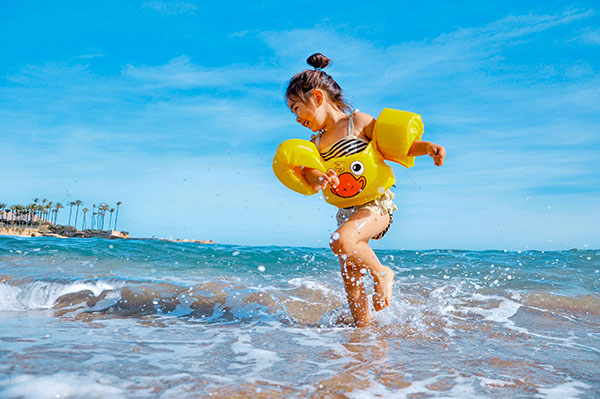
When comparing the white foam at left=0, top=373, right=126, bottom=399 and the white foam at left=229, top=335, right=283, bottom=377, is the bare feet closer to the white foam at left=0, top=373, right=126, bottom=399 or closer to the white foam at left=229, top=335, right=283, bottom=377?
the white foam at left=229, top=335, right=283, bottom=377

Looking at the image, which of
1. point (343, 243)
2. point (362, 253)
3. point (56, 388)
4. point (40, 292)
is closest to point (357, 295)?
point (362, 253)

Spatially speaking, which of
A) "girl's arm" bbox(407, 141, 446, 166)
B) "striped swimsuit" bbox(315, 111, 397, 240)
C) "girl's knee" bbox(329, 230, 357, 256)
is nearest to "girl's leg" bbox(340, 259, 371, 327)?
"girl's knee" bbox(329, 230, 357, 256)

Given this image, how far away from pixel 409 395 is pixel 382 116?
2.29 m

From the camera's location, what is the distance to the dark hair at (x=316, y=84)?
13.5ft

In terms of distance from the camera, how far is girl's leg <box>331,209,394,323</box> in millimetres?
3848

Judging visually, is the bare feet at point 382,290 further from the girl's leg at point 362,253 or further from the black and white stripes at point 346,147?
the black and white stripes at point 346,147

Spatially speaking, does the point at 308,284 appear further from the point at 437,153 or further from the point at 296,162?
the point at 437,153

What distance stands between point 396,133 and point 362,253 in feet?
3.25

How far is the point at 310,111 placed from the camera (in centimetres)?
410

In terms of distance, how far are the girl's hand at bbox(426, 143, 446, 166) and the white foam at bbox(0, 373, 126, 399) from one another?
8.56 feet

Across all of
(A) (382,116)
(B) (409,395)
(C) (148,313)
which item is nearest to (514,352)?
(B) (409,395)

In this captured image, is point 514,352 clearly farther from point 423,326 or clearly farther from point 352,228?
point 352,228

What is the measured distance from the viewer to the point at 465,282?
729 cm

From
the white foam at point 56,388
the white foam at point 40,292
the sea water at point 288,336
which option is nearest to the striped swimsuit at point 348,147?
the sea water at point 288,336
